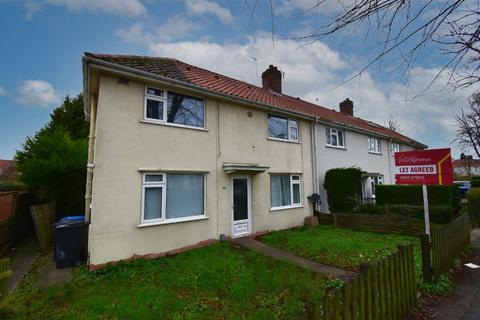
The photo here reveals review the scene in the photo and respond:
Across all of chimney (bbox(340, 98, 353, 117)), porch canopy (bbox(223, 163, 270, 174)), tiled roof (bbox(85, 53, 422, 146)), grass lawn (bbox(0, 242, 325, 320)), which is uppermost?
chimney (bbox(340, 98, 353, 117))

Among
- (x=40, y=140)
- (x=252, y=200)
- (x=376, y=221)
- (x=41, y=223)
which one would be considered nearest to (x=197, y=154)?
(x=252, y=200)

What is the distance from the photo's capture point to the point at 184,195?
8.63 meters

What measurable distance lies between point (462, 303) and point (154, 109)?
8.89 metres

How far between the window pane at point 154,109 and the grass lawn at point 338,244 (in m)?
5.95

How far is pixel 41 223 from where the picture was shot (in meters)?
9.40

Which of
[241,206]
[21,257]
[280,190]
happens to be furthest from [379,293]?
[21,257]

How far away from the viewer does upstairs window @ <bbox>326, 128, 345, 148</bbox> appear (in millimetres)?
14861

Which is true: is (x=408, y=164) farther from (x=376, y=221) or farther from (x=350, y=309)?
(x=350, y=309)

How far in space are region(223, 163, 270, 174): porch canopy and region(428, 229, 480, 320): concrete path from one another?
→ 654 centimetres

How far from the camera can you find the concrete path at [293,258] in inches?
244

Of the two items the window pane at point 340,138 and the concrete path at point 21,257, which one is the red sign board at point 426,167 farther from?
the concrete path at point 21,257

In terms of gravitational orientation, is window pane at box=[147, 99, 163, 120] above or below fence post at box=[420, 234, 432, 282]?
above

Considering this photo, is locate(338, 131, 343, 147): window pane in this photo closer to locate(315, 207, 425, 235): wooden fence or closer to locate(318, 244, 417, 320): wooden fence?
locate(315, 207, 425, 235): wooden fence

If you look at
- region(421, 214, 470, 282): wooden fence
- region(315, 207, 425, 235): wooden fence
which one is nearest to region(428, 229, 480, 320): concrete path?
region(421, 214, 470, 282): wooden fence
